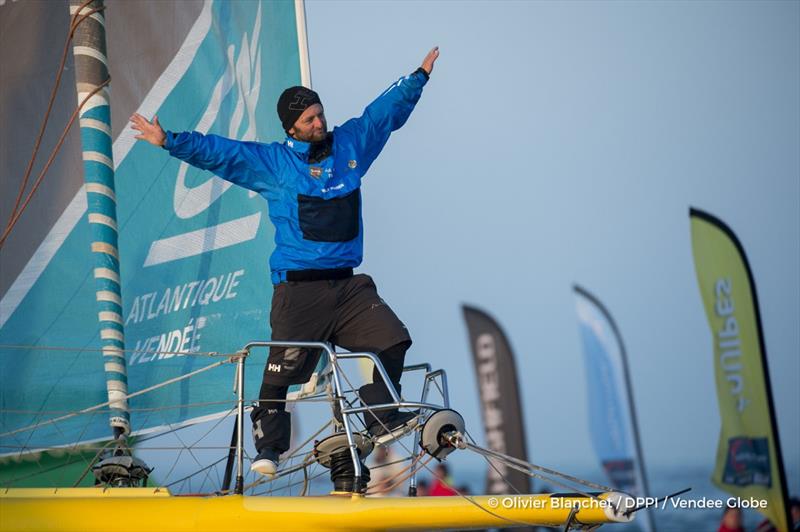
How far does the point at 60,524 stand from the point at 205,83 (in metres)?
3.07

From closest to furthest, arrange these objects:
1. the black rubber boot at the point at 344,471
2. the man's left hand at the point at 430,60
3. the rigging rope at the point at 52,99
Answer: the black rubber boot at the point at 344,471, the man's left hand at the point at 430,60, the rigging rope at the point at 52,99

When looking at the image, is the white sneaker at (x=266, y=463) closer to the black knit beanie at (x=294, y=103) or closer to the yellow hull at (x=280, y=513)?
the yellow hull at (x=280, y=513)

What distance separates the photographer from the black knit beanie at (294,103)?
4.11 metres

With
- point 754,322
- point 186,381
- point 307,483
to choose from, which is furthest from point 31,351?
point 754,322

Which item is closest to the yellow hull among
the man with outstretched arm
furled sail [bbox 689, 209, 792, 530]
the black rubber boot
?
the black rubber boot

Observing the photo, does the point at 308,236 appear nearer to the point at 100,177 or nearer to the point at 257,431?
the point at 257,431

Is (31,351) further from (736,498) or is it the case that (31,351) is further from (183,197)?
(736,498)

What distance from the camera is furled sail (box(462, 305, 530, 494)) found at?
1034cm

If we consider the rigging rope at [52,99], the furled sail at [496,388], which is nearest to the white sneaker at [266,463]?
the rigging rope at [52,99]

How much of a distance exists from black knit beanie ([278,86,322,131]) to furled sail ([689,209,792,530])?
509cm

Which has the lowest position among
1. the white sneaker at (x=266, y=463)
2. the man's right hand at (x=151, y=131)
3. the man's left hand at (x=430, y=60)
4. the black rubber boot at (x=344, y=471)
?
the black rubber boot at (x=344, y=471)

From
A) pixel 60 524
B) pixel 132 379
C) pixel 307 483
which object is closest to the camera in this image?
pixel 60 524

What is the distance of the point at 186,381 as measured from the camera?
552 cm

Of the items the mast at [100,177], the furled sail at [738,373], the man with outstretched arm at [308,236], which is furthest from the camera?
the furled sail at [738,373]
